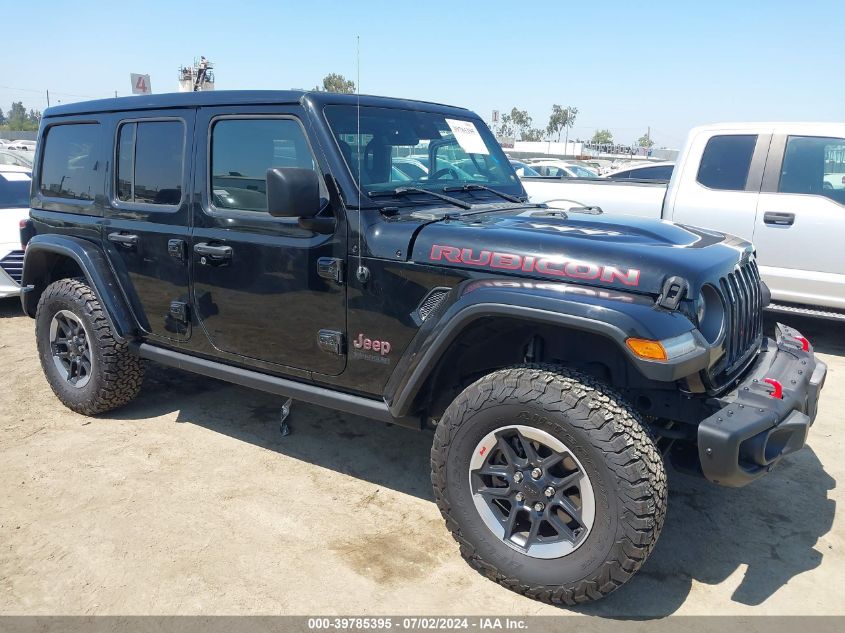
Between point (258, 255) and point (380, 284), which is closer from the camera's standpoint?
point (380, 284)

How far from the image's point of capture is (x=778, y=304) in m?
Result: 5.85

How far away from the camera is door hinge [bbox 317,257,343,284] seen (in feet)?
9.94

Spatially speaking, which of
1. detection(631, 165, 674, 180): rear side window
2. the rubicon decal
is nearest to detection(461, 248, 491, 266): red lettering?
the rubicon decal

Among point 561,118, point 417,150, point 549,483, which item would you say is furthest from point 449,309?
point 561,118

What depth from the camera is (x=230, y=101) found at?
11.2ft

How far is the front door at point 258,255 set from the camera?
3.12 meters

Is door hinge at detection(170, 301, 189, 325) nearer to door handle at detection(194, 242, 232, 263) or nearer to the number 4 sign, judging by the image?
door handle at detection(194, 242, 232, 263)

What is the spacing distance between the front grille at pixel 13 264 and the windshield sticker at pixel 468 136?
5002 millimetres

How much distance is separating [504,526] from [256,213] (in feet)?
6.13

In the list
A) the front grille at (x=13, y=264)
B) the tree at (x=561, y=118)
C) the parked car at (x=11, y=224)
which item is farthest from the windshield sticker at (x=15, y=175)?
the tree at (x=561, y=118)

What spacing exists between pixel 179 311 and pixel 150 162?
87cm

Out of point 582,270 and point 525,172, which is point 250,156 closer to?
point 582,270

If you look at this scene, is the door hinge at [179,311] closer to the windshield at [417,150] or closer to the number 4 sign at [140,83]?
the windshield at [417,150]

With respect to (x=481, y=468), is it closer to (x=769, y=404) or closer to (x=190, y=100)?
(x=769, y=404)
